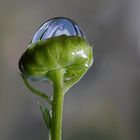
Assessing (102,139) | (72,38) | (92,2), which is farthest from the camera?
(92,2)

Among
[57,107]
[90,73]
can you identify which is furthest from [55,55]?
[90,73]

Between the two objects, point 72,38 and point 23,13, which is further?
point 23,13

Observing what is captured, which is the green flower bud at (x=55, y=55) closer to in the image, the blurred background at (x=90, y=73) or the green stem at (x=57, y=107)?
the green stem at (x=57, y=107)

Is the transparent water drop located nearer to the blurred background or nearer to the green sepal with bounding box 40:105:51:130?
the green sepal with bounding box 40:105:51:130

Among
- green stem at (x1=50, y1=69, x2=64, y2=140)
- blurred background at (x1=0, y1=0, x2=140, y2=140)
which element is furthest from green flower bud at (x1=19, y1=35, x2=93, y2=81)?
blurred background at (x1=0, y1=0, x2=140, y2=140)

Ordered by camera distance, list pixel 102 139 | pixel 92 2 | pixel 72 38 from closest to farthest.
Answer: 1. pixel 72 38
2. pixel 102 139
3. pixel 92 2

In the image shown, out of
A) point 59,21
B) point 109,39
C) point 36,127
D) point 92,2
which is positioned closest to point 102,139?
point 36,127

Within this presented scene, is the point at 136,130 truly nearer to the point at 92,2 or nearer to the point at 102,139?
the point at 102,139

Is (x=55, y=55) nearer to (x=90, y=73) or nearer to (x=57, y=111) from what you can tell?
(x=57, y=111)
